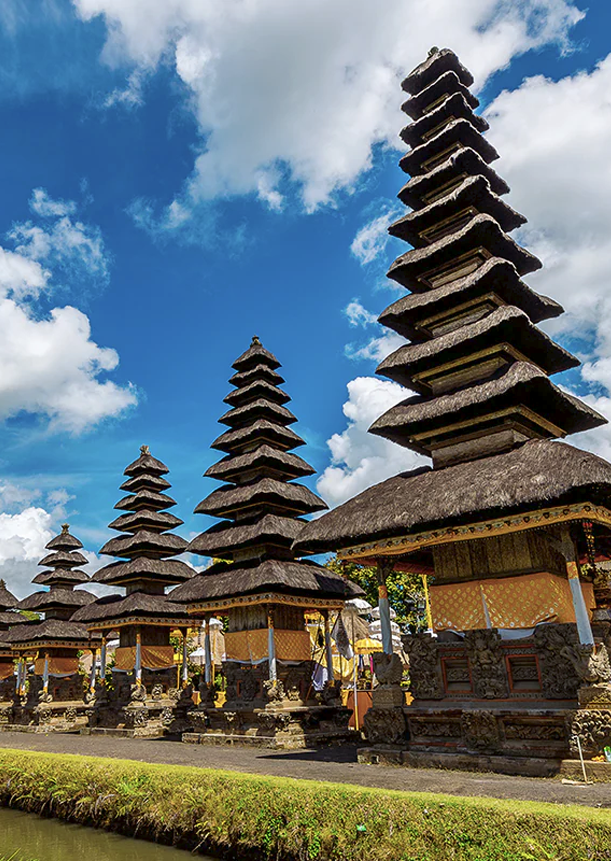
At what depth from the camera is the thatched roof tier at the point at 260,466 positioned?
22.2 metres

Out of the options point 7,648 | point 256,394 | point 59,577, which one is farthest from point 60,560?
point 256,394

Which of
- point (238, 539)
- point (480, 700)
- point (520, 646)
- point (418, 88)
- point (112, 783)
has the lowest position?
point (112, 783)

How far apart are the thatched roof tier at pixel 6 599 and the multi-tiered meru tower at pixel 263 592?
21.9 meters

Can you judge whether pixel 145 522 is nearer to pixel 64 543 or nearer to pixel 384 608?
pixel 64 543

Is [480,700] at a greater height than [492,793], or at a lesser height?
greater

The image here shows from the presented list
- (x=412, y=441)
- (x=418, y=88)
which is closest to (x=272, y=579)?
(x=412, y=441)

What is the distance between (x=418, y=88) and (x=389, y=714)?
62.6 feet

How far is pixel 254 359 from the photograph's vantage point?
25469mm

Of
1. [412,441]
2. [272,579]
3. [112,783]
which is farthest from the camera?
[272,579]

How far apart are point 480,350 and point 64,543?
27703 mm

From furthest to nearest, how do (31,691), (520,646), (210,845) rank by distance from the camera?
(31,691) < (520,646) < (210,845)

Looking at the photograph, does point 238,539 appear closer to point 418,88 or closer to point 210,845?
point 210,845

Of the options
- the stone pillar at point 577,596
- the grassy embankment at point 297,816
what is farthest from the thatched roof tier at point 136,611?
the stone pillar at point 577,596

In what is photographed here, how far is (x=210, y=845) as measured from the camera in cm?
885
